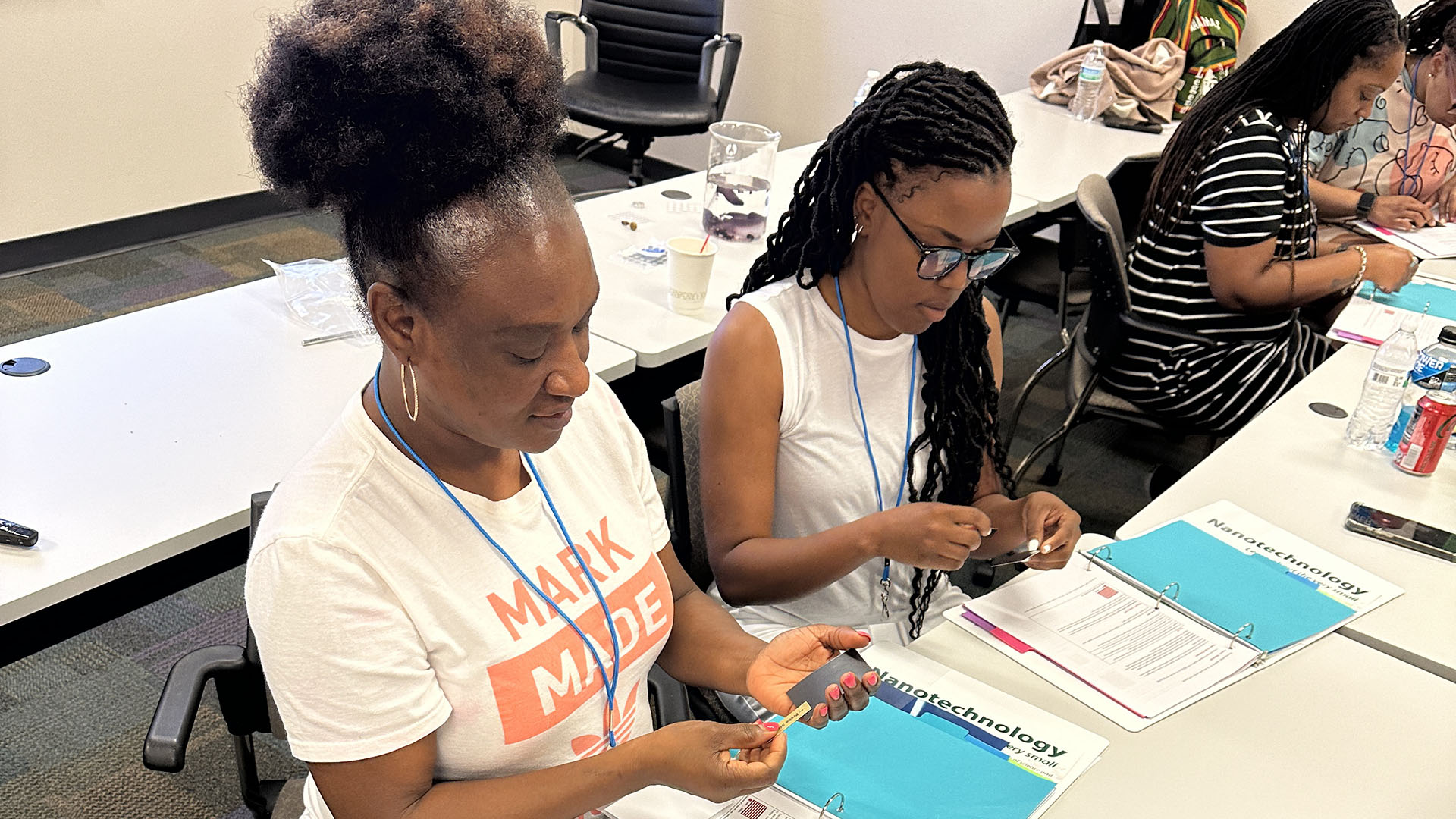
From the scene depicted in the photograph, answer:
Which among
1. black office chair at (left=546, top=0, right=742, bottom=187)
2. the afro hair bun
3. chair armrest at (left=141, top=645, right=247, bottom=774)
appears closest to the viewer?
the afro hair bun

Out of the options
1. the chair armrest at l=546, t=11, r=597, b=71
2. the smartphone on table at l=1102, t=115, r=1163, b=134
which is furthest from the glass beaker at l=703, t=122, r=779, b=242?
the chair armrest at l=546, t=11, r=597, b=71

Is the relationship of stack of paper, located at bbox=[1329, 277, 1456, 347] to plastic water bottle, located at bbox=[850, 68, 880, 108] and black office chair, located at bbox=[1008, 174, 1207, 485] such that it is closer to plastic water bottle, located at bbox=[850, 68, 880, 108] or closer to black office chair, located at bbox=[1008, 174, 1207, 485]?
black office chair, located at bbox=[1008, 174, 1207, 485]

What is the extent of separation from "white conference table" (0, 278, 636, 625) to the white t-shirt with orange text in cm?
50

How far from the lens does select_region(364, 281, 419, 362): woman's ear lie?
0.95m

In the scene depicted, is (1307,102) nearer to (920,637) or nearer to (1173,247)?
(1173,247)

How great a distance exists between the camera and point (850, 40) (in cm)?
499

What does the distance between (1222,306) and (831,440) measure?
4.79 ft

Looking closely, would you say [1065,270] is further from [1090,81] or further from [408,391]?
[408,391]

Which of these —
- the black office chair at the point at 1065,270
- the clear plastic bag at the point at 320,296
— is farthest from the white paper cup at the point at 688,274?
the black office chair at the point at 1065,270

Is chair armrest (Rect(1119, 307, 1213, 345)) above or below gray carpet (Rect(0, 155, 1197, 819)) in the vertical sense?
above

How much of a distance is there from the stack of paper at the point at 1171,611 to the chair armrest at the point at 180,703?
36.2 inches

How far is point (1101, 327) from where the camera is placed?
8.87ft

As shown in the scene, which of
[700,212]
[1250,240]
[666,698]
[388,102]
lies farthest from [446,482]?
[1250,240]

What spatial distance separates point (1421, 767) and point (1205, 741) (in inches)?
9.8
